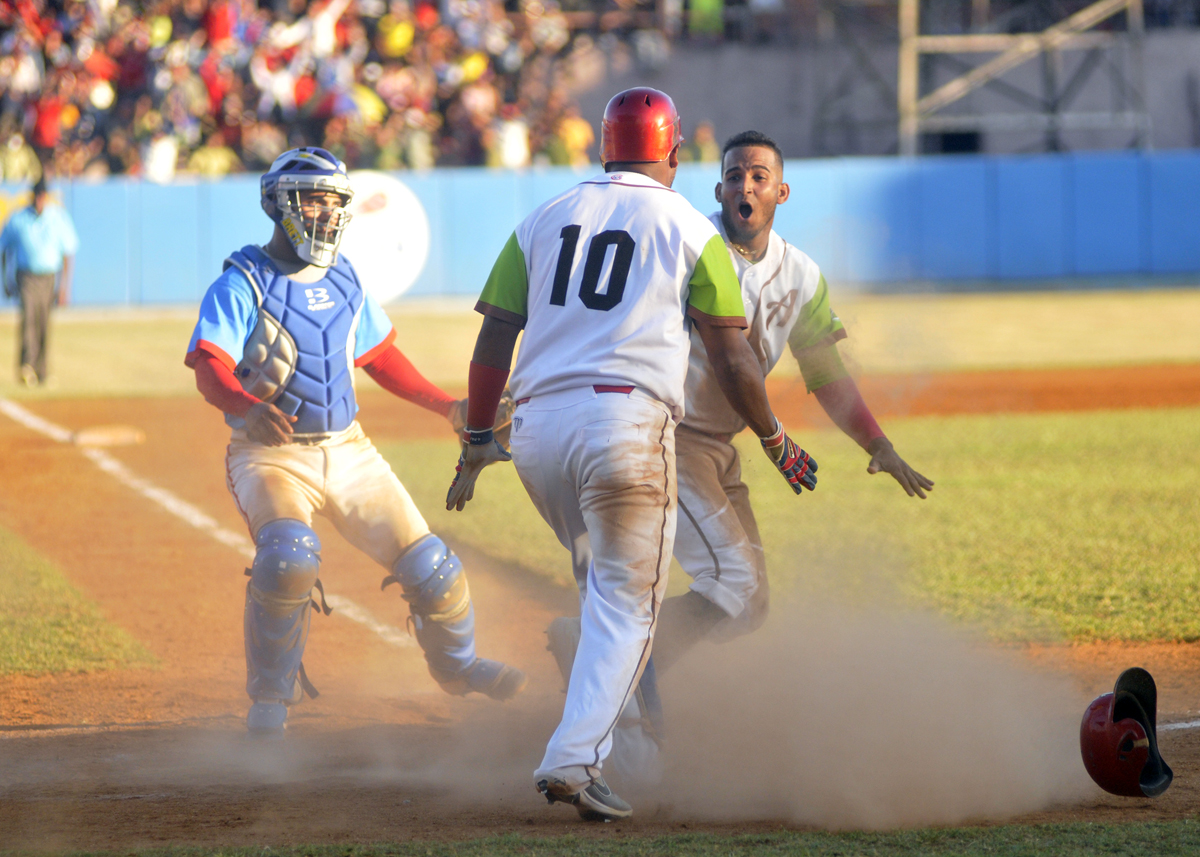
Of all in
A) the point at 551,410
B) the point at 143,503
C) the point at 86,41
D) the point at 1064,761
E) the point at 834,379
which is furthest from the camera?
the point at 86,41

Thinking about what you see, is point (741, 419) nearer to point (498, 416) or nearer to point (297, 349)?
point (498, 416)

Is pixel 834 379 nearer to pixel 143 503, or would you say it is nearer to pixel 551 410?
pixel 551 410

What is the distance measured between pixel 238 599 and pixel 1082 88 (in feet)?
94.3

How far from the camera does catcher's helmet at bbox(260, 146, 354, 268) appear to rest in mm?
5141

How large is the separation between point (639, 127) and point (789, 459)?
118 cm

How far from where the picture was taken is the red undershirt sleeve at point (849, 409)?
195 inches

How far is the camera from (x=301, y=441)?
5.22 metres

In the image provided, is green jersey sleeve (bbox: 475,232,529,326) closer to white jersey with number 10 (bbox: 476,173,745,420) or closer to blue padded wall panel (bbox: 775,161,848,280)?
white jersey with number 10 (bbox: 476,173,745,420)

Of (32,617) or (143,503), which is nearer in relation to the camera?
(32,617)

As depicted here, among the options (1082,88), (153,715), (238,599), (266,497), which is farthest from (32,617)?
(1082,88)

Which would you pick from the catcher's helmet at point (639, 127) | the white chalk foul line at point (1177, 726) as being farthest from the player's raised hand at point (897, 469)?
the catcher's helmet at point (639, 127)

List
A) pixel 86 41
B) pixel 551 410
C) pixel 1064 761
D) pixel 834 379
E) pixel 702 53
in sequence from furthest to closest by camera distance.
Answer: pixel 702 53
pixel 86 41
pixel 834 379
pixel 1064 761
pixel 551 410

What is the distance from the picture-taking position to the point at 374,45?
27.0 metres

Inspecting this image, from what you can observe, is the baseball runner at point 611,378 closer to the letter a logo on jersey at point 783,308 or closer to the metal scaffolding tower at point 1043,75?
the letter a logo on jersey at point 783,308
